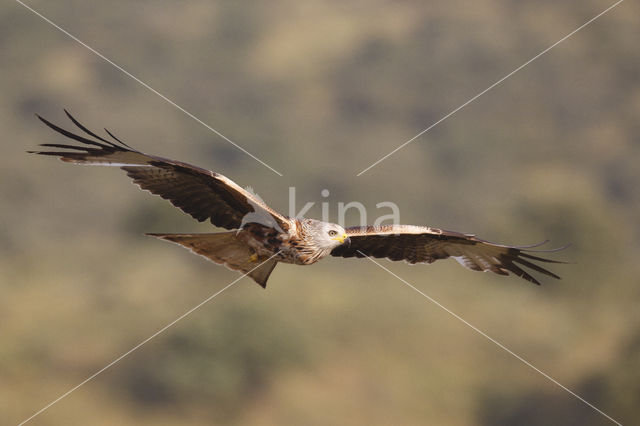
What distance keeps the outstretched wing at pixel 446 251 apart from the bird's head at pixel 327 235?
854mm

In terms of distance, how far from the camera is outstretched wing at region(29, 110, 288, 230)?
8.68 metres

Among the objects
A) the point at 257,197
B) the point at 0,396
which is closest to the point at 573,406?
the point at 0,396

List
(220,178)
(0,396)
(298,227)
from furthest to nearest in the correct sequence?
(0,396)
(298,227)
(220,178)

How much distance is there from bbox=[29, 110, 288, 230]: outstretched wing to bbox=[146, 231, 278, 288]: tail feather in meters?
0.22

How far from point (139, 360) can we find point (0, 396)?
1023 centimetres

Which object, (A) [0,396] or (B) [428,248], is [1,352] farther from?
→ (B) [428,248]

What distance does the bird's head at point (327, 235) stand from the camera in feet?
31.6

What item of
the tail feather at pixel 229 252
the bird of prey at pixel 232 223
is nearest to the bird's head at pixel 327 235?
the bird of prey at pixel 232 223

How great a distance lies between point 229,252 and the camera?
990cm

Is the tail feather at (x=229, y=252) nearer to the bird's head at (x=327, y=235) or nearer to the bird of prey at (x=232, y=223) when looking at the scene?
the bird of prey at (x=232, y=223)

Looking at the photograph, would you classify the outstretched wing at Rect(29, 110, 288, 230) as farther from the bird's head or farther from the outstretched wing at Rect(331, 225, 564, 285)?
the outstretched wing at Rect(331, 225, 564, 285)

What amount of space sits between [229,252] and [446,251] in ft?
10.5

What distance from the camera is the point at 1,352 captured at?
167ft

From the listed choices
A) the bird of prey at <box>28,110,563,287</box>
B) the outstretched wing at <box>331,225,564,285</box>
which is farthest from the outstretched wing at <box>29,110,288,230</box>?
the outstretched wing at <box>331,225,564,285</box>
